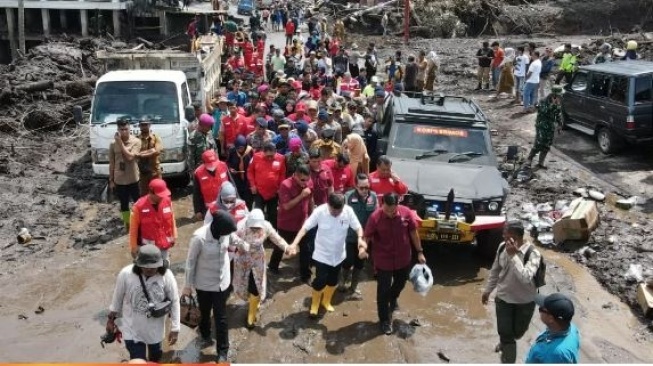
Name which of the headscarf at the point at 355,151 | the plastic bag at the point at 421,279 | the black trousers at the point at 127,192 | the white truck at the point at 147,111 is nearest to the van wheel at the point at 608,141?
the headscarf at the point at 355,151

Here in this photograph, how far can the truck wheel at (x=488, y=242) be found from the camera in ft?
29.1

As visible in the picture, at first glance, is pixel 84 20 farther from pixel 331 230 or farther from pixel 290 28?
pixel 331 230

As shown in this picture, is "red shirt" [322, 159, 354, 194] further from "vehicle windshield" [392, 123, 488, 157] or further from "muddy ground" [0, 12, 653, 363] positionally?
"vehicle windshield" [392, 123, 488, 157]

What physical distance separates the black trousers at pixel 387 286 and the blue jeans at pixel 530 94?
12.2 metres

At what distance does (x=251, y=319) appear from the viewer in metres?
7.21

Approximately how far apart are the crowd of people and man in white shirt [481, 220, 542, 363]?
10 mm

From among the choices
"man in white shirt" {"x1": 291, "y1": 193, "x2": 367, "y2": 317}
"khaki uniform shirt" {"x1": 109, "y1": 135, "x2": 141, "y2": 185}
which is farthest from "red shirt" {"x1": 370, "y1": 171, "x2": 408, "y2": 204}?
"khaki uniform shirt" {"x1": 109, "y1": 135, "x2": 141, "y2": 185}

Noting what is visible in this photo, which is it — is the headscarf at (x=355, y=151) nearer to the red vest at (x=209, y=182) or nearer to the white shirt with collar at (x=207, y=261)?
the red vest at (x=209, y=182)

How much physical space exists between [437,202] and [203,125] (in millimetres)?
3618

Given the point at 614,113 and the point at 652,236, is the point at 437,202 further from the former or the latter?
the point at 614,113

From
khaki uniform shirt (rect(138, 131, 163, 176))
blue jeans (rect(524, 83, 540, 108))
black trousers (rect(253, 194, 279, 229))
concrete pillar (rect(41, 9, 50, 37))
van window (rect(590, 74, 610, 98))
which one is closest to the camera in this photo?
black trousers (rect(253, 194, 279, 229))

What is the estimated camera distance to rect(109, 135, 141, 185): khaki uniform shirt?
916 centimetres

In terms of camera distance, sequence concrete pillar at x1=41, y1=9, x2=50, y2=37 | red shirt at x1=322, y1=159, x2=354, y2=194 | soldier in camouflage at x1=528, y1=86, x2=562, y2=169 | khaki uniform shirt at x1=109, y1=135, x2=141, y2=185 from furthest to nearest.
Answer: concrete pillar at x1=41, y1=9, x2=50, y2=37
soldier in camouflage at x1=528, y1=86, x2=562, y2=169
khaki uniform shirt at x1=109, y1=135, x2=141, y2=185
red shirt at x1=322, y1=159, x2=354, y2=194

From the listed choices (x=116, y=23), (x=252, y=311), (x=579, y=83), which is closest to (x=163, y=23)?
(x=116, y=23)
